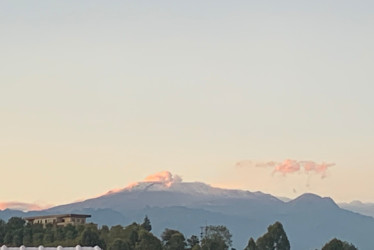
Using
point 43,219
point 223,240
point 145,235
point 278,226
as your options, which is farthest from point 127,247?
point 43,219

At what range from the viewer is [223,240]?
110m

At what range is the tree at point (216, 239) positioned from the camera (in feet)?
327

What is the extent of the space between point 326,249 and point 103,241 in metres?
23.3

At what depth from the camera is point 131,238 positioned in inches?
3647

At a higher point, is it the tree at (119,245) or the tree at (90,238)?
the tree at (90,238)

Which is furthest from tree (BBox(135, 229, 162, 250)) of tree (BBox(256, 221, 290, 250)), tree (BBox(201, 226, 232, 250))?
tree (BBox(256, 221, 290, 250))

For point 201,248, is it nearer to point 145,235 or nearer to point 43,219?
point 145,235

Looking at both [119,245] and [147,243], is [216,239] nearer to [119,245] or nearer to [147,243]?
[147,243]

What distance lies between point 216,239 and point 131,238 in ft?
61.3

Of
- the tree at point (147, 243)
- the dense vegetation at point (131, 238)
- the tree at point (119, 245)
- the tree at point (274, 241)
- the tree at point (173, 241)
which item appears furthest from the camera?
the tree at point (173, 241)

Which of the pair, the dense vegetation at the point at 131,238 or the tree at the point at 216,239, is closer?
the dense vegetation at the point at 131,238

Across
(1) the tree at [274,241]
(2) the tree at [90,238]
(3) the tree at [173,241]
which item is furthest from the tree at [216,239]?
(2) the tree at [90,238]

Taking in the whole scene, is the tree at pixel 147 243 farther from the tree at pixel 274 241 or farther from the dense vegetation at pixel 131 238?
the tree at pixel 274 241

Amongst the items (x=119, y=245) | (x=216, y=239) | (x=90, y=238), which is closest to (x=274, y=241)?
(x=216, y=239)
